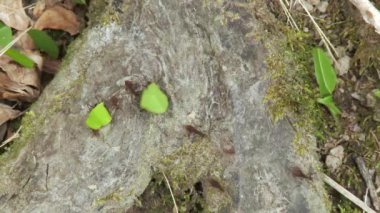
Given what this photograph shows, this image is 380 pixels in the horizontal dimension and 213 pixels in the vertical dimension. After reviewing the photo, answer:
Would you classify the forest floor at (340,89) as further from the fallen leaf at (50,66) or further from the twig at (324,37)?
the fallen leaf at (50,66)

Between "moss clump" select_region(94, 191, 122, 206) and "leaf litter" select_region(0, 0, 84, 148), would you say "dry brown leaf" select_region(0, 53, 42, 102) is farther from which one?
"moss clump" select_region(94, 191, 122, 206)

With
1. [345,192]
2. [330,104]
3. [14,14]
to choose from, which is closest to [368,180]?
[345,192]

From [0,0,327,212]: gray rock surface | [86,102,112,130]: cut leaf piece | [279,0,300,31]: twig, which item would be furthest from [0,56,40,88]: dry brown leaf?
[279,0,300,31]: twig

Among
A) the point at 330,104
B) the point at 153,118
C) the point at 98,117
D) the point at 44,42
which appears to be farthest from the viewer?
the point at 44,42

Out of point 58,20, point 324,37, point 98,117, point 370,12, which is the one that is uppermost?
point 370,12

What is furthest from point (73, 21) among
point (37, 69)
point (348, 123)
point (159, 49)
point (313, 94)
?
point (348, 123)

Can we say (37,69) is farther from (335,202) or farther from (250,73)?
(335,202)

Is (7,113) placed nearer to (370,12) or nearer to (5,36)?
(5,36)
